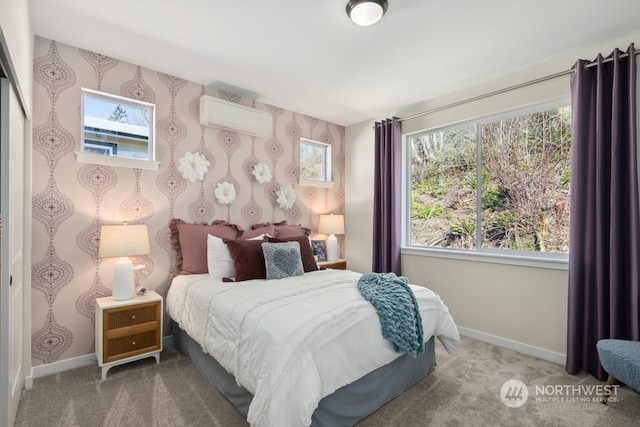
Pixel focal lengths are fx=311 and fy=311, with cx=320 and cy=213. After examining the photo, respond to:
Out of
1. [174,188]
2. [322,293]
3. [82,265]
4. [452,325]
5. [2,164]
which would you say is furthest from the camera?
[174,188]

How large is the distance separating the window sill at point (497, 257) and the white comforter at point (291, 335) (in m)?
1.09

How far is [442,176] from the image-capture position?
3693 mm

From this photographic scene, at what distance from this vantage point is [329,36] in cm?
237

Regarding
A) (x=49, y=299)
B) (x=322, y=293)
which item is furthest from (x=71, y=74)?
(x=322, y=293)

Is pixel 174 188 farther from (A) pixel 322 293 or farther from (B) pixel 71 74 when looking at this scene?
(A) pixel 322 293

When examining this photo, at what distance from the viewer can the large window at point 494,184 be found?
286 centimetres

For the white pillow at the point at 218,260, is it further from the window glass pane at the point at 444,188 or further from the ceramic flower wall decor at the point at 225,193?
the window glass pane at the point at 444,188

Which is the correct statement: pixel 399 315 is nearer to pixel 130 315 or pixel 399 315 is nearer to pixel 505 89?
pixel 130 315

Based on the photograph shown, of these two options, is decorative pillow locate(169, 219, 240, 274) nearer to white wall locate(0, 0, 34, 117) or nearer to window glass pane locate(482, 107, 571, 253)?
white wall locate(0, 0, 34, 117)

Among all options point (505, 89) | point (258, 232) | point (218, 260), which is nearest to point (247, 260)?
point (218, 260)

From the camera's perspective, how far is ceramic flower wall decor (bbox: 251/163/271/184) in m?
3.61

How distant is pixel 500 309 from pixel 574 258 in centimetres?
86

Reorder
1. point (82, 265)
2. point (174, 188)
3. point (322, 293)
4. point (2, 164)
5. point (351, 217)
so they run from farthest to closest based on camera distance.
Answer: point (351, 217), point (174, 188), point (82, 265), point (322, 293), point (2, 164)

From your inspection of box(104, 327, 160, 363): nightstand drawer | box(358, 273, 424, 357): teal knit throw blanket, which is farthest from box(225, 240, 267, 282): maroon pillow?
box(358, 273, 424, 357): teal knit throw blanket
